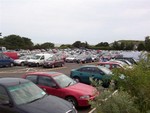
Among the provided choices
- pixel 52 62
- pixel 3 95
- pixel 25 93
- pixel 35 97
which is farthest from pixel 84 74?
pixel 52 62

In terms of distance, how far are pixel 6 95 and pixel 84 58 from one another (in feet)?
134

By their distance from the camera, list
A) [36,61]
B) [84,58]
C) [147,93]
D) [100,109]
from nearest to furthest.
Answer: [100,109] → [147,93] → [36,61] → [84,58]

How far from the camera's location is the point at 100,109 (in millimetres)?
4996

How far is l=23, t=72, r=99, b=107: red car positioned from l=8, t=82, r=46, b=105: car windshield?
2.58 m

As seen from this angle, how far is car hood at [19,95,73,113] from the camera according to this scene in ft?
22.4

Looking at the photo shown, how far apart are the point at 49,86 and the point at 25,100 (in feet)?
12.4

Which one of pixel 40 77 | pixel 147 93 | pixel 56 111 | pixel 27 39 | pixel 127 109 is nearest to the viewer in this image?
pixel 127 109

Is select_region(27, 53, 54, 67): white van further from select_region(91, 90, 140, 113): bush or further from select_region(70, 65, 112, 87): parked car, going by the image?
select_region(91, 90, 140, 113): bush

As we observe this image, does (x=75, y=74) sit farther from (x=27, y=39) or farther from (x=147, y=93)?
(x=27, y=39)

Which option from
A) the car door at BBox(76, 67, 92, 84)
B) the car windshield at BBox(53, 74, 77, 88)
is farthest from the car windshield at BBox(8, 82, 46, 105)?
the car door at BBox(76, 67, 92, 84)

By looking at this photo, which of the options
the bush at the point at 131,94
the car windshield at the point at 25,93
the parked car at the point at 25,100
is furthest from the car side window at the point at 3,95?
the bush at the point at 131,94

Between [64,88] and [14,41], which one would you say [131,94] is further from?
[14,41]

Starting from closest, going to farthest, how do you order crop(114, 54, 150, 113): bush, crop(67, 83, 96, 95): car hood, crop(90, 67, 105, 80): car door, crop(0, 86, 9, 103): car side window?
crop(114, 54, 150, 113): bush, crop(0, 86, 9, 103): car side window, crop(67, 83, 96, 95): car hood, crop(90, 67, 105, 80): car door

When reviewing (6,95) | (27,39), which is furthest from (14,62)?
(27,39)
